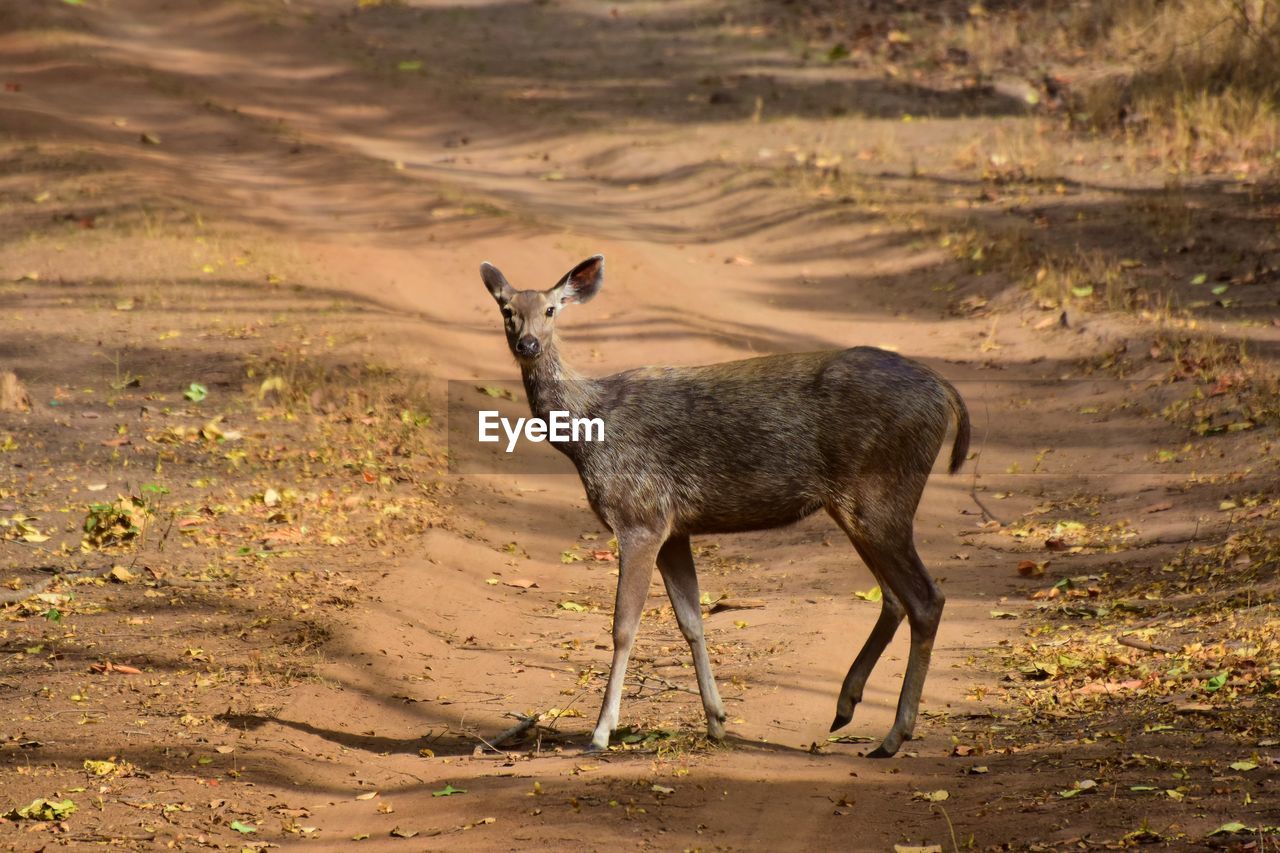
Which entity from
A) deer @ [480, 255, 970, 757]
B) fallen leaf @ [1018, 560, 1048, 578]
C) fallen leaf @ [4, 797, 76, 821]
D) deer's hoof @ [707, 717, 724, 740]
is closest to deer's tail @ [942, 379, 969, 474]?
deer @ [480, 255, 970, 757]

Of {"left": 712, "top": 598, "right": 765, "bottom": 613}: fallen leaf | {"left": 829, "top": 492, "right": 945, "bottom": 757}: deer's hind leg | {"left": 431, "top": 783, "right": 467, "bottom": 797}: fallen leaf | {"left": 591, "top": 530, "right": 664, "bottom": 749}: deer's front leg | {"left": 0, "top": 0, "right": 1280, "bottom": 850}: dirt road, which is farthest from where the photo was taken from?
{"left": 712, "top": 598, "right": 765, "bottom": 613}: fallen leaf

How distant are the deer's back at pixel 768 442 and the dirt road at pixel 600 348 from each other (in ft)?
4.19

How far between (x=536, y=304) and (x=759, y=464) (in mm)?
1539

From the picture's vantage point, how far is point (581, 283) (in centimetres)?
830

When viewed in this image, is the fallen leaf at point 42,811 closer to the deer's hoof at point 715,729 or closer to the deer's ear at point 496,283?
the deer's hoof at point 715,729

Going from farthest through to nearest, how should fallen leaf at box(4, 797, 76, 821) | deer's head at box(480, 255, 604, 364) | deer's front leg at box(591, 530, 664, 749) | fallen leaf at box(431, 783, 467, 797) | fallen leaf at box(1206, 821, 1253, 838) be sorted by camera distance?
deer's head at box(480, 255, 604, 364), deer's front leg at box(591, 530, 664, 749), fallen leaf at box(431, 783, 467, 797), fallen leaf at box(4, 797, 76, 821), fallen leaf at box(1206, 821, 1253, 838)

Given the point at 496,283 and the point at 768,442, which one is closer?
the point at 768,442

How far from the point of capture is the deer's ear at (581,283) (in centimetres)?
814

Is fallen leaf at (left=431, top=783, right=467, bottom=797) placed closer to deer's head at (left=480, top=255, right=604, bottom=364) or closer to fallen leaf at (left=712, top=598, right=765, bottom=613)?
deer's head at (left=480, top=255, right=604, bottom=364)

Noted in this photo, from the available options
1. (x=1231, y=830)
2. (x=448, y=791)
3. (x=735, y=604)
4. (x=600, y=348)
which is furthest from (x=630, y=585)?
(x=600, y=348)

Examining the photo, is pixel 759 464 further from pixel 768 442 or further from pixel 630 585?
pixel 630 585

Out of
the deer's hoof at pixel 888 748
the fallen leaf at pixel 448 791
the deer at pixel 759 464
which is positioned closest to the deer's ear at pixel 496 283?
the deer at pixel 759 464

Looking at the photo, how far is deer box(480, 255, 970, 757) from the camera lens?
7496 millimetres

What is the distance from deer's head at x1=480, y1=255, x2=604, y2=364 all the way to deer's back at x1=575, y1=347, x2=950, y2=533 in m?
0.51
